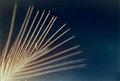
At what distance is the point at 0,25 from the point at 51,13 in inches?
10.8

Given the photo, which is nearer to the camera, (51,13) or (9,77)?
(9,77)

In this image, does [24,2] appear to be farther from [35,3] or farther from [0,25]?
[0,25]

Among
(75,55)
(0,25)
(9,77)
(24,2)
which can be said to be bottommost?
(9,77)

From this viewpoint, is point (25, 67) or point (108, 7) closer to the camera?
point (25, 67)

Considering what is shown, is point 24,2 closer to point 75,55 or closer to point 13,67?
point 75,55

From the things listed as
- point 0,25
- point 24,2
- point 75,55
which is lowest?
point 75,55

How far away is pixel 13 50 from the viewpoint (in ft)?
1.61

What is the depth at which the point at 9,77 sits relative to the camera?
0.45m

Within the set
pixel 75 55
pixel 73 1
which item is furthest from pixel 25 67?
pixel 73 1

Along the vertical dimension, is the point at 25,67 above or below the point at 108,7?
below

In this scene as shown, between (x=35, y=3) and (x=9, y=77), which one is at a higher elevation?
(x=35, y=3)

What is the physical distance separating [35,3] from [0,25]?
216 mm

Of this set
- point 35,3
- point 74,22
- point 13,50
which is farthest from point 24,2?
point 13,50

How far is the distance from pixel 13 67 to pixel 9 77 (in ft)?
0.09
